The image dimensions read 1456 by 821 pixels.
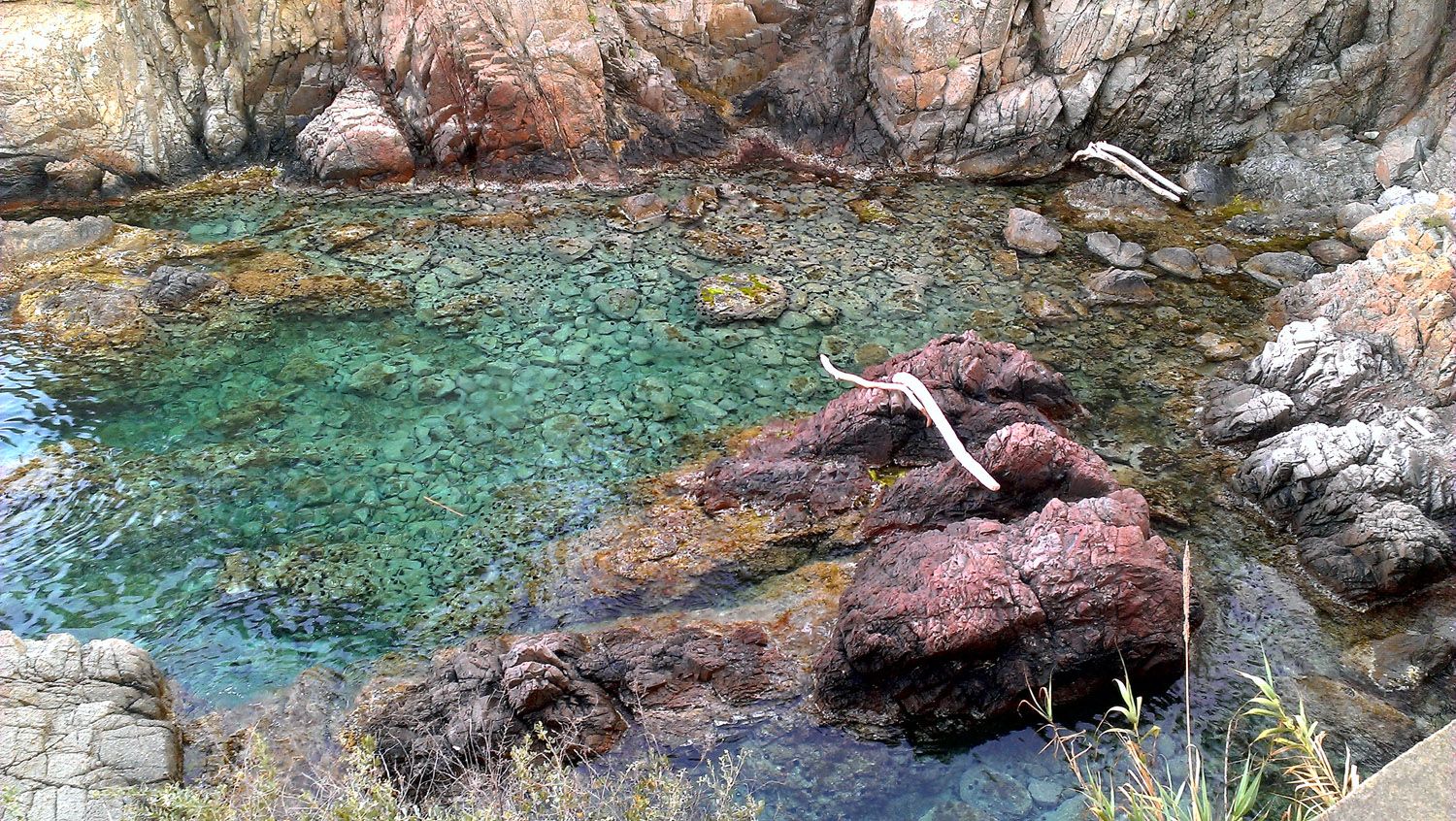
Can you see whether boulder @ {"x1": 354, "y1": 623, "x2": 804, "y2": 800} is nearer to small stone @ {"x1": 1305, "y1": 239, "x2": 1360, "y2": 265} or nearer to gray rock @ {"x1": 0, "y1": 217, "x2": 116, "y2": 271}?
gray rock @ {"x1": 0, "y1": 217, "x2": 116, "y2": 271}

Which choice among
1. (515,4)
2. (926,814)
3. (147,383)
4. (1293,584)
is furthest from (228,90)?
(1293,584)

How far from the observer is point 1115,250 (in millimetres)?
14898

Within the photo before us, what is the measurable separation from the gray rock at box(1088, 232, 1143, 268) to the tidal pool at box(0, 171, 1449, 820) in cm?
29

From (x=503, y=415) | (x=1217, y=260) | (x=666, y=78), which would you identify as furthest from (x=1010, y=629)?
(x=666, y=78)

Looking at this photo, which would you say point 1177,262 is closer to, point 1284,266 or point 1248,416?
point 1284,266

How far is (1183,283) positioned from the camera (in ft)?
47.0

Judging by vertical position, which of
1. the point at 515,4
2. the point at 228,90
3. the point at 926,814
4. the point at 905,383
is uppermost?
the point at 515,4

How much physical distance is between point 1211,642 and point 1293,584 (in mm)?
1384

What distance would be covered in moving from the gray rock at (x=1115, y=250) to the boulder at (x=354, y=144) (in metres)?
11.6

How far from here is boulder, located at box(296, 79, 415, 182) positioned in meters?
16.3

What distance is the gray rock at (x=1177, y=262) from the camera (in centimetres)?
1446

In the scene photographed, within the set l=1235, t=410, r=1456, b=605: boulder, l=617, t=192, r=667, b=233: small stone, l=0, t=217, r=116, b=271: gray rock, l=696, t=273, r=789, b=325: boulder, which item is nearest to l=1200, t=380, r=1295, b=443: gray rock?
l=1235, t=410, r=1456, b=605: boulder

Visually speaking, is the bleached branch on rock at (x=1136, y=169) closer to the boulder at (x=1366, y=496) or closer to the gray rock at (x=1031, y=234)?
the gray rock at (x=1031, y=234)

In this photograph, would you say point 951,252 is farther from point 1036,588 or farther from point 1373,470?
point 1036,588
